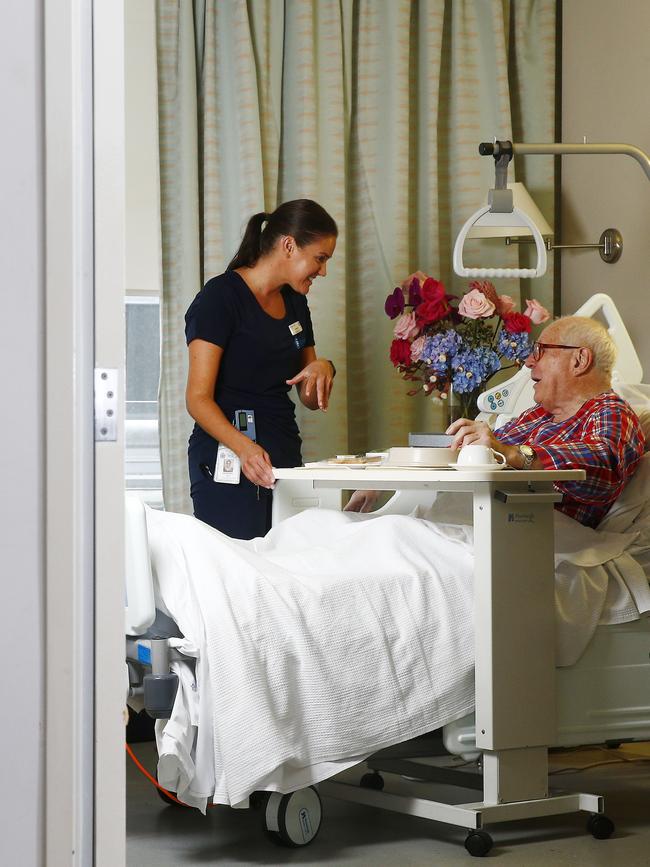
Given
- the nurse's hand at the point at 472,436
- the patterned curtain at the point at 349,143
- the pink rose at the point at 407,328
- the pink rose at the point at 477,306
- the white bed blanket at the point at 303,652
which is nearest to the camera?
the white bed blanket at the point at 303,652

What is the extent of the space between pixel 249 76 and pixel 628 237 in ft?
4.36

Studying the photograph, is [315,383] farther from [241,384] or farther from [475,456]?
[475,456]

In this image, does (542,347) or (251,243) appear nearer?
(542,347)

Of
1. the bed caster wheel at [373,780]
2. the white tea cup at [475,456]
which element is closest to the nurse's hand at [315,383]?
the white tea cup at [475,456]

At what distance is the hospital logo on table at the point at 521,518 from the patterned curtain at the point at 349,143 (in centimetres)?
166

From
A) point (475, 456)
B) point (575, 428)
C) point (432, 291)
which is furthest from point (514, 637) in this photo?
point (432, 291)

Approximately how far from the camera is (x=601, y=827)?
218cm

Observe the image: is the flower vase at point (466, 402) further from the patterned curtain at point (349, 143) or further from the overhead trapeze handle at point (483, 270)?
the patterned curtain at point (349, 143)

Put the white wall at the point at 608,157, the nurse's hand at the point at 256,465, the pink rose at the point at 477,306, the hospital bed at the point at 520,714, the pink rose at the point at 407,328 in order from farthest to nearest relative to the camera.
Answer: the white wall at the point at 608,157 → the pink rose at the point at 407,328 → the pink rose at the point at 477,306 → the nurse's hand at the point at 256,465 → the hospital bed at the point at 520,714

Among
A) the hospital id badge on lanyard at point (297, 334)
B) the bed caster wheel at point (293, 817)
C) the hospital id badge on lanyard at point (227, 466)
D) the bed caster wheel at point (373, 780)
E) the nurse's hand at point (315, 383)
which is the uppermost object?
the hospital id badge on lanyard at point (297, 334)

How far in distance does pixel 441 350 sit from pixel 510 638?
1.13 metres

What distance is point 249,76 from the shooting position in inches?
143

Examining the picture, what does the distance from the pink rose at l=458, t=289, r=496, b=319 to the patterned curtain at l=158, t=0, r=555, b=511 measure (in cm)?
76

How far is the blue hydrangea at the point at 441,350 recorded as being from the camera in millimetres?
3033
